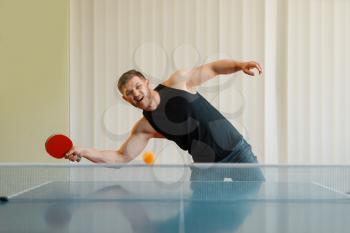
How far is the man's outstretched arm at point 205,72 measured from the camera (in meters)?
3.67

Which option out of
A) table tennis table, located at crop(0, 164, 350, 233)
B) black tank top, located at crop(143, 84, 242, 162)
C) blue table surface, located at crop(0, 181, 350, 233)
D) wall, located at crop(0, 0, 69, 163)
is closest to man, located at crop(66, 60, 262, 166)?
black tank top, located at crop(143, 84, 242, 162)

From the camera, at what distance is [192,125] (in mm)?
3551

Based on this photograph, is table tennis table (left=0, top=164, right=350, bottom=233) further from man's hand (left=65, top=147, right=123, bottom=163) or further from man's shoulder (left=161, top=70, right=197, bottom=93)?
man's shoulder (left=161, top=70, right=197, bottom=93)

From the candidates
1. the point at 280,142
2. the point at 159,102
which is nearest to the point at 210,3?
the point at 159,102

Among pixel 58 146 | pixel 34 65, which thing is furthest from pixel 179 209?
pixel 34 65

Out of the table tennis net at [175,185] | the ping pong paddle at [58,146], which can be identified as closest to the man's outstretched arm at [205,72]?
the table tennis net at [175,185]

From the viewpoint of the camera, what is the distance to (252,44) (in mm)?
Result: 3879

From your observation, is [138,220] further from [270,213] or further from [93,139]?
[93,139]

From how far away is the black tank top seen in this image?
354 cm

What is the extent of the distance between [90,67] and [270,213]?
2.64 metres

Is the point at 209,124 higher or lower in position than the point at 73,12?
lower

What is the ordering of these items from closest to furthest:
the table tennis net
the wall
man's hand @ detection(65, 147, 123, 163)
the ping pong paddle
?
the table tennis net
the ping pong paddle
man's hand @ detection(65, 147, 123, 163)
the wall

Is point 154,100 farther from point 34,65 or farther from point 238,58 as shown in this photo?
point 34,65

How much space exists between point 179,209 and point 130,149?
2019 millimetres
